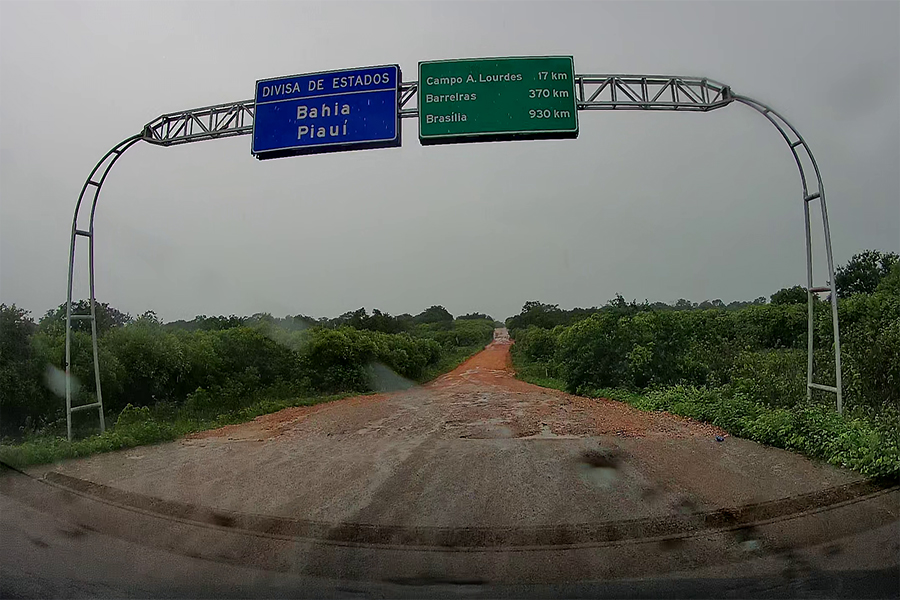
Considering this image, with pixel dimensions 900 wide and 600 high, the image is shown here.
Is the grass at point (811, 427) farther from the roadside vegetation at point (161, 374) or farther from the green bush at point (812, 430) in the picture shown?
the roadside vegetation at point (161, 374)

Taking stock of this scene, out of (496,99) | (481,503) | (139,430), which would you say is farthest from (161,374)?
(481,503)

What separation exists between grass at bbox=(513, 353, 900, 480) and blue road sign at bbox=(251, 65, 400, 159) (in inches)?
277

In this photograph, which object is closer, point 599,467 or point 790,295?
point 599,467

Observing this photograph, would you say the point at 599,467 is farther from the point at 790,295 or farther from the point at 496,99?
the point at 790,295

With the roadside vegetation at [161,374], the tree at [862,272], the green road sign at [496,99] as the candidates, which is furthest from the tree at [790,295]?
the green road sign at [496,99]

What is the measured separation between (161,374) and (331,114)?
35.7ft

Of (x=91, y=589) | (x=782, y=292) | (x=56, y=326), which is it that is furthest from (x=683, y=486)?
(x=782, y=292)

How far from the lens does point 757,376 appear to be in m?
12.3

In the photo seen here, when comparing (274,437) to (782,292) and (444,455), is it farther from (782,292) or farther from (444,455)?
(782,292)

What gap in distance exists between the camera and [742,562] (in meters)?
4.44

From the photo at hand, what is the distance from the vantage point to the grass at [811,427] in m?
6.60

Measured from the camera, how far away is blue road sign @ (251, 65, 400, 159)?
8797 mm

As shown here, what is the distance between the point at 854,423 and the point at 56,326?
1673 centimetres

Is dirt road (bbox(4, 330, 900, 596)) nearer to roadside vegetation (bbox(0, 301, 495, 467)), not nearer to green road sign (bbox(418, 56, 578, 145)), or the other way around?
roadside vegetation (bbox(0, 301, 495, 467))
